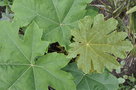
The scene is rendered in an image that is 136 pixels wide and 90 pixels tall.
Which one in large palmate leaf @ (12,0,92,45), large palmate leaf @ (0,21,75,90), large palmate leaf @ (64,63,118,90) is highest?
large palmate leaf @ (12,0,92,45)

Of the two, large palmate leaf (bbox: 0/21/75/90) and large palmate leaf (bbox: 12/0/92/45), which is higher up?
large palmate leaf (bbox: 12/0/92/45)

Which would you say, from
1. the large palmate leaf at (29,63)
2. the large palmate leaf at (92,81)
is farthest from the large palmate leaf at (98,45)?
the large palmate leaf at (92,81)

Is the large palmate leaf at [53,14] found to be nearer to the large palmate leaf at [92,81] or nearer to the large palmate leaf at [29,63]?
the large palmate leaf at [29,63]

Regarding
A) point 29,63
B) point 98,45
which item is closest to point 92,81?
point 98,45

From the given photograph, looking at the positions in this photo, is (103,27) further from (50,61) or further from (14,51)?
(14,51)

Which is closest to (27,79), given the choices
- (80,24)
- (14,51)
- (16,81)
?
(16,81)

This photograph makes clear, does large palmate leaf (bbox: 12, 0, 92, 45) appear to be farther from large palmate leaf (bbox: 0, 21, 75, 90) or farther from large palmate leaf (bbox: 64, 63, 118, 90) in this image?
large palmate leaf (bbox: 64, 63, 118, 90)

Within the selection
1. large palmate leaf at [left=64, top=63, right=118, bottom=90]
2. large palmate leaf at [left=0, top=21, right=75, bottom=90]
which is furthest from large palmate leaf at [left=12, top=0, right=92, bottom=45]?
large palmate leaf at [left=64, top=63, right=118, bottom=90]
